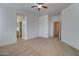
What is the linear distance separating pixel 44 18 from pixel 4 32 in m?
5.36

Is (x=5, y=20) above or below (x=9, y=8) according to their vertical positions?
below

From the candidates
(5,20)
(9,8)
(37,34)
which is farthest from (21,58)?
(37,34)

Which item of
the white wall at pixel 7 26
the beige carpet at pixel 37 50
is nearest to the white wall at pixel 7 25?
the white wall at pixel 7 26

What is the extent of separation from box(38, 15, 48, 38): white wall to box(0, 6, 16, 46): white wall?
4.29 m

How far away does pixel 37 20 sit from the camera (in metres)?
9.60

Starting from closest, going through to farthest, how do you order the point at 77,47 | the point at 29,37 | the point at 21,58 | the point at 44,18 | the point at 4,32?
the point at 21,58 → the point at 77,47 → the point at 4,32 → the point at 29,37 → the point at 44,18

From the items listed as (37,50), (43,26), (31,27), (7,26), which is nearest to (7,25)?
(7,26)

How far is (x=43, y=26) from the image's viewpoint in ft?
31.3

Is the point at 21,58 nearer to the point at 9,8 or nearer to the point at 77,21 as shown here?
the point at 77,21

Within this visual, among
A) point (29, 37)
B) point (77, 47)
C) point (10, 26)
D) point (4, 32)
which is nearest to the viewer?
point (77, 47)

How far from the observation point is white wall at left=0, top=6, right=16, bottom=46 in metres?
5.00

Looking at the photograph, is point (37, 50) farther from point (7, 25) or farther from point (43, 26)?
point (43, 26)

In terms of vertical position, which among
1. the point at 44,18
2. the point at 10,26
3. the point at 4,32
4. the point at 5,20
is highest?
the point at 44,18

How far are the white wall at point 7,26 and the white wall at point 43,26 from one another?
429 cm
